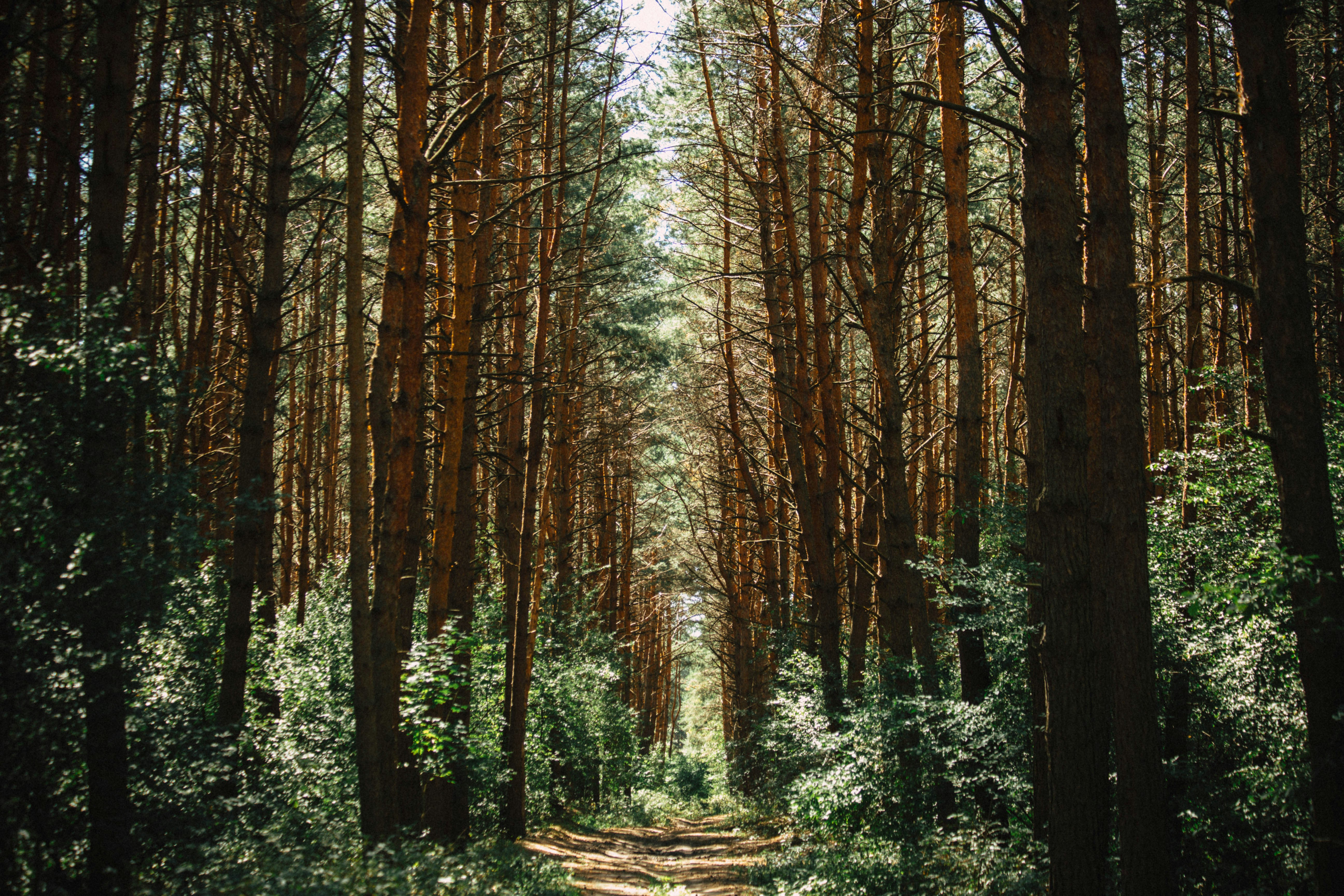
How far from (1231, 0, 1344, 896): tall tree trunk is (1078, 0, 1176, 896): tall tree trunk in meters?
0.81

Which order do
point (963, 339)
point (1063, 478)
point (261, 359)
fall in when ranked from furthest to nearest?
point (963, 339)
point (261, 359)
point (1063, 478)

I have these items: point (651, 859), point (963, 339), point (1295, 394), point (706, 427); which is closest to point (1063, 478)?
point (1295, 394)

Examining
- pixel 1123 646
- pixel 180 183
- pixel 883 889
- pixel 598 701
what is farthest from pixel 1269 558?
pixel 598 701

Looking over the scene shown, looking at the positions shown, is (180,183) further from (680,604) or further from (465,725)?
(680,604)

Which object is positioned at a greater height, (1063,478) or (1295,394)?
(1295,394)

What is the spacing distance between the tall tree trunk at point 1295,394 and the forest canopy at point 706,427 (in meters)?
0.03

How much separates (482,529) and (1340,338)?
15.2 meters

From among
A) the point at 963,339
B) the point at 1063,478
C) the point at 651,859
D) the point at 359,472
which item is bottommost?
the point at 651,859

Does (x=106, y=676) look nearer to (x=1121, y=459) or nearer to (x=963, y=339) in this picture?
(x=1121, y=459)

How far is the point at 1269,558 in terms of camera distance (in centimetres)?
598

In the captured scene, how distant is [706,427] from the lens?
18.5 m

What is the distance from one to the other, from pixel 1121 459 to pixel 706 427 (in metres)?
12.5

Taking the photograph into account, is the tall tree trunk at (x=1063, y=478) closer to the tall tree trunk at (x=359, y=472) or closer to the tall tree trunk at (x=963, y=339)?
the tall tree trunk at (x=963, y=339)

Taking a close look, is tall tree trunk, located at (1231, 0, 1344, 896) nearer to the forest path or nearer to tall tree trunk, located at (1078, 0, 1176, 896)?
tall tree trunk, located at (1078, 0, 1176, 896)
